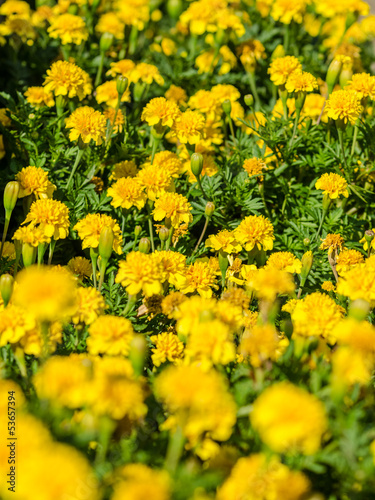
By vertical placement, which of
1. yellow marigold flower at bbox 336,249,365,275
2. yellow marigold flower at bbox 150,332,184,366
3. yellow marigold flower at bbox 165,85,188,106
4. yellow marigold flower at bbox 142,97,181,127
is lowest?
yellow marigold flower at bbox 150,332,184,366

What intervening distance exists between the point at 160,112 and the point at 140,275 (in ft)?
2.78

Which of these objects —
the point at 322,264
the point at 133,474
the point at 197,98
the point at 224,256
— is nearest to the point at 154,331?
the point at 224,256

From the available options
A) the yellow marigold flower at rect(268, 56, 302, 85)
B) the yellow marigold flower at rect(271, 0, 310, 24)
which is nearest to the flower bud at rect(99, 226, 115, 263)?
the yellow marigold flower at rect(268, 56, 302, 85)

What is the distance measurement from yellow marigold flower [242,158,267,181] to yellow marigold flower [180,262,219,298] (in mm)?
537

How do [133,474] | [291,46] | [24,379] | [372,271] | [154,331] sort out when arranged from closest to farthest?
[133,474], [24,379], [372,271], [154,331], [291,46]

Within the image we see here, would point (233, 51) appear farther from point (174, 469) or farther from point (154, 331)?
point (174, 469)

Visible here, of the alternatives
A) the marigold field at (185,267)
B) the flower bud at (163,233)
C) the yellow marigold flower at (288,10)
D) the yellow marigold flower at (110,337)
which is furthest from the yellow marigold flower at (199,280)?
the yellow marigold flower at (288,10)

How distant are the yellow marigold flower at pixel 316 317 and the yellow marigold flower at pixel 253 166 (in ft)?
2.63

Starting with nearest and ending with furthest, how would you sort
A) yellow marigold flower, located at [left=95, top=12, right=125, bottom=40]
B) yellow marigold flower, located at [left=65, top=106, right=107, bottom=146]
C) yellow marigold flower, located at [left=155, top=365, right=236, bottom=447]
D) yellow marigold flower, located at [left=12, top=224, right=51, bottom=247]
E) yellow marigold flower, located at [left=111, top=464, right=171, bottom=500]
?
yellow marigold flower, located at [left=111, top=464, right=171, bottom=500] < yellow marigold flower, located at [left=155, top=365, right=236, bottom=447] < yellow marigold flower, located at [left=12, top=224, right=51, bottom=247] < yellow marigold flower, located at [left=65, top=106, right=107, bottom=146] < yellow marigold flower, located at [left=95, top=12, right=125, bottom=40]

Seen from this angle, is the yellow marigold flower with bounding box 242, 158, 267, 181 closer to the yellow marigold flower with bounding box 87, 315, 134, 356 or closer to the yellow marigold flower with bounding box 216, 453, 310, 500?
the yellow marigold flower with bounding box 87, 315, 134, 356

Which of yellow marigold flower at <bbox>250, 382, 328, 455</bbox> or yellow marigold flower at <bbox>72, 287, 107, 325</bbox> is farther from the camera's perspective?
yellow marigold flower at <bbox>72, 287, 107, 325</bbox>

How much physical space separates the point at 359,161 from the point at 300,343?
52.9 inches

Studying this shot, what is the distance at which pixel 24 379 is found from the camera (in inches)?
58.9

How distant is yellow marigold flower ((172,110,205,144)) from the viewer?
230 cm
